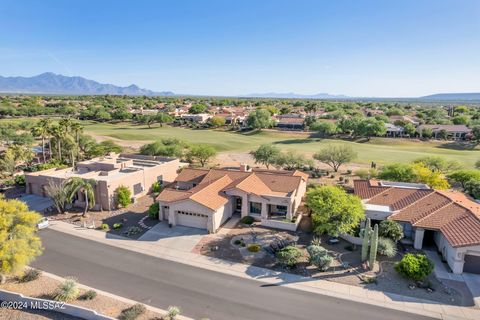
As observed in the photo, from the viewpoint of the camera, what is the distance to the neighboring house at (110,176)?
37.9m

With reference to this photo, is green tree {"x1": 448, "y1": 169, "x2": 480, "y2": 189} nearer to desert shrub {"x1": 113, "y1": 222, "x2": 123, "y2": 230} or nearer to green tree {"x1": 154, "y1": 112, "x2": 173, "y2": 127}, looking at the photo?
desert shrub {"x1": 113, "y1": 222, "x2": 123, "y2": 230}

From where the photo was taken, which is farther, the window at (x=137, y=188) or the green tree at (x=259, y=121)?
the green tree at (x=259, y=121)

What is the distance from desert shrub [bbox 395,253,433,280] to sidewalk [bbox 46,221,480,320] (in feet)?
7.13

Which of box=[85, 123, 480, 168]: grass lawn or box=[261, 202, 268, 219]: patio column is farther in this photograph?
box=[85, 123, 480, 168]: grass lawn

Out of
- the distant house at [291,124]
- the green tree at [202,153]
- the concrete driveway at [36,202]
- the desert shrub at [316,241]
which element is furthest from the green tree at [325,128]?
the concrete driveway at [36,202]

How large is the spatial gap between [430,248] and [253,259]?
17.4 m

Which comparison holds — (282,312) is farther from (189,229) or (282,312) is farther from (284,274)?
(189,229)

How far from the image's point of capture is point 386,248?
89.1ft

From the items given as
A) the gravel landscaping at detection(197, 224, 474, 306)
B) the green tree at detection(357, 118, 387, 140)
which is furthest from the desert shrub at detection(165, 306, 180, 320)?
the green tree at detection(357, 118, 387, 140)

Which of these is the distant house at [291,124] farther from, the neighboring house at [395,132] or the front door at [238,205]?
the front door at [238,205]

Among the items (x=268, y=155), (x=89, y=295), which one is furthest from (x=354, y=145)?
(x=89, y=295)

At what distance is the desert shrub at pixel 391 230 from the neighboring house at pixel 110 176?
3055 centimetres

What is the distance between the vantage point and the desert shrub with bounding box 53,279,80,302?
67.1 feet

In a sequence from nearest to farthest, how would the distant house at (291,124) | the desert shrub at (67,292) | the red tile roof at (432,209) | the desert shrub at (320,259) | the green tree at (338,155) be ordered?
the desert shrub at (67,292) < the desert shrub at (320,259) < the red tile roof at (432,209) < the green tree at (338,155) < the distant house at (291,124)
